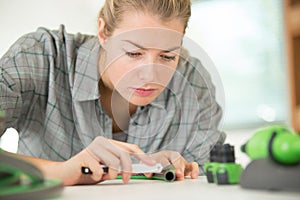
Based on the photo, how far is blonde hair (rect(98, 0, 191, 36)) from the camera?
1.06m

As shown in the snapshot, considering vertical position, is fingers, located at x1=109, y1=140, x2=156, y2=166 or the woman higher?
the woman

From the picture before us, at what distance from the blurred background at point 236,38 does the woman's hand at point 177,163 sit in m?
1.51

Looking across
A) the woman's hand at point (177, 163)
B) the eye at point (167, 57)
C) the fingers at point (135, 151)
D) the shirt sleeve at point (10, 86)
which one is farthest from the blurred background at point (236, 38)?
the fingers at point (135, 151)

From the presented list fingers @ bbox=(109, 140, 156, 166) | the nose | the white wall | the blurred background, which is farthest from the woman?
the white wall

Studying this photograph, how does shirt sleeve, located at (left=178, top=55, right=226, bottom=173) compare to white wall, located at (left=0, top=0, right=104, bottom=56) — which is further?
white wall, located at (left=0, top=0, right=104, bottom=56)

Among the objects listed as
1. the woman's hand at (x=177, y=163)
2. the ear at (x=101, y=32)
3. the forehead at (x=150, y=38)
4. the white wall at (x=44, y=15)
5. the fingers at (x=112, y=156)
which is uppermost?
the white wall at (x=44, y=15)

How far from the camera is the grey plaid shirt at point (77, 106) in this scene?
3.72 feet

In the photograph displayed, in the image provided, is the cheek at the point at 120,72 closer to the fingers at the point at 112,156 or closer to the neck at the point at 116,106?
the neck at the point at 116,106

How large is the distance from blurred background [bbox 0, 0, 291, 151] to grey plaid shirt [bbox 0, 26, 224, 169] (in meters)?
1.12

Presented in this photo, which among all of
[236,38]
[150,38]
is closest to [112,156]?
[150,38]

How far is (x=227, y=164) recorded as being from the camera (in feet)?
1.87

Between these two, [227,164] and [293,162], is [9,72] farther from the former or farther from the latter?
[293,162]

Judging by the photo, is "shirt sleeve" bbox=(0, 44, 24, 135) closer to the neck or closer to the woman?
the woman

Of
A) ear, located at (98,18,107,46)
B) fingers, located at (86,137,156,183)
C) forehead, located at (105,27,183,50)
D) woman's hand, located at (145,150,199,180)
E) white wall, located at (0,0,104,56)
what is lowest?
woman's hand, located at (145,150,199,180)
